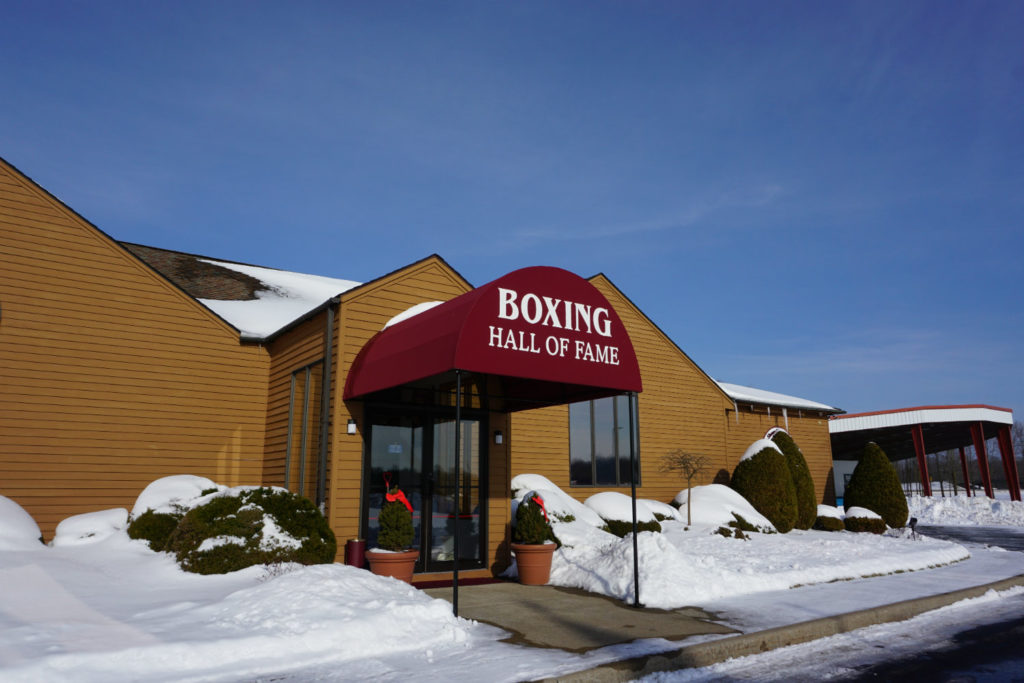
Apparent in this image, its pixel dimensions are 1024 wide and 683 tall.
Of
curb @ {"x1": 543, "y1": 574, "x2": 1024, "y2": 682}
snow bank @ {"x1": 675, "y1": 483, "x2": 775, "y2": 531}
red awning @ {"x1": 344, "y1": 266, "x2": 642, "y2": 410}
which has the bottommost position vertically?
curb @ {"x1": 543, "y1": 574, "x2": 1024, "y2": 682}

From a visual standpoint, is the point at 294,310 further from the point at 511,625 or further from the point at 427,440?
the point at 511,625

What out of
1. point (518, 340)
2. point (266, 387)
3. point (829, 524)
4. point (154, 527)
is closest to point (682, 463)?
point (829, 524)

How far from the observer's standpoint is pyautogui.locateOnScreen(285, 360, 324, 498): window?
1194 cm

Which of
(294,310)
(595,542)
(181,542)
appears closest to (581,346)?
(595,542)

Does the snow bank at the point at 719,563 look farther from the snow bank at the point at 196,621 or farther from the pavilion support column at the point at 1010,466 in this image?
the pavilion support column at the point at 1010,466

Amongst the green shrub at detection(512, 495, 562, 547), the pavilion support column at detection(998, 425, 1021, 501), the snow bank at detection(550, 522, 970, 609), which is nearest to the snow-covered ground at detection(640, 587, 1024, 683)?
the snow bank at detection(550, 522, 970, 609)

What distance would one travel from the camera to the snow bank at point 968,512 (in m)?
29.1

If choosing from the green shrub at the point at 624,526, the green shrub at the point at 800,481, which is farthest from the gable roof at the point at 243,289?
the green shrub at the point at 800,481

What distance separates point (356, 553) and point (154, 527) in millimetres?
3313

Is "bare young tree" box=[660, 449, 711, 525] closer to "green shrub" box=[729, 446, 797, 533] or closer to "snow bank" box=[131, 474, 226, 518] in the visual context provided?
"green shrub" box=[729, 446, 797, 533]

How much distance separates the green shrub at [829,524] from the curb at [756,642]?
34.5ft

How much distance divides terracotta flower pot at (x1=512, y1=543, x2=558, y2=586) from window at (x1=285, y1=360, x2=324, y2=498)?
147 inches

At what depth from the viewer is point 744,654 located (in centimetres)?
741

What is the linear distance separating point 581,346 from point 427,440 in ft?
12.3
